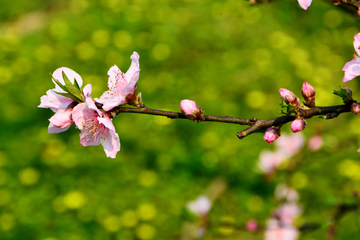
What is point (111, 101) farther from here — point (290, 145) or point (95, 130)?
point (290, 145)

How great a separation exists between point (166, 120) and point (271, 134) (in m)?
2.52

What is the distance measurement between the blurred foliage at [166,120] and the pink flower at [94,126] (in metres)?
0.96

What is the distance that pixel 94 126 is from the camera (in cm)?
114

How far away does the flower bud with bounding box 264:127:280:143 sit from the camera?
0.94 meters

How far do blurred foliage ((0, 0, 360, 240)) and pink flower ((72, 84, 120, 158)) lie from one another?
960mm

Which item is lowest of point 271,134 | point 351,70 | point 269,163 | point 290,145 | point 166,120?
point 271,134

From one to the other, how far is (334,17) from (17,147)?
14.2 ft

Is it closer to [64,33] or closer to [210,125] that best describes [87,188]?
[210,125]

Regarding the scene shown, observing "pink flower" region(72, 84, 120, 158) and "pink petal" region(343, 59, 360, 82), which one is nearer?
"pink petal" region(343, 59, 360, 82)

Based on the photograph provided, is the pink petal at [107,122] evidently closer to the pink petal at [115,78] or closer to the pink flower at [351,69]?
the pink petal at [115,78]

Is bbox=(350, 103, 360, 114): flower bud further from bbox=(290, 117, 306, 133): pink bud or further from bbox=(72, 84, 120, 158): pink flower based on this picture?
bbox=(72, 84, 120, 158): pink flower

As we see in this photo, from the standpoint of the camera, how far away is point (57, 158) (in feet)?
10.3

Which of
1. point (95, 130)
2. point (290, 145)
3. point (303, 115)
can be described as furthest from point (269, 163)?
point (95, 130)

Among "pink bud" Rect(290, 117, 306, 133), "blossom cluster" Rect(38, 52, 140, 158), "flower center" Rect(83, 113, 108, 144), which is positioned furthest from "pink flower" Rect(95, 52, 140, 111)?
"pink bud" Rect(290, 117, 306, 133)
